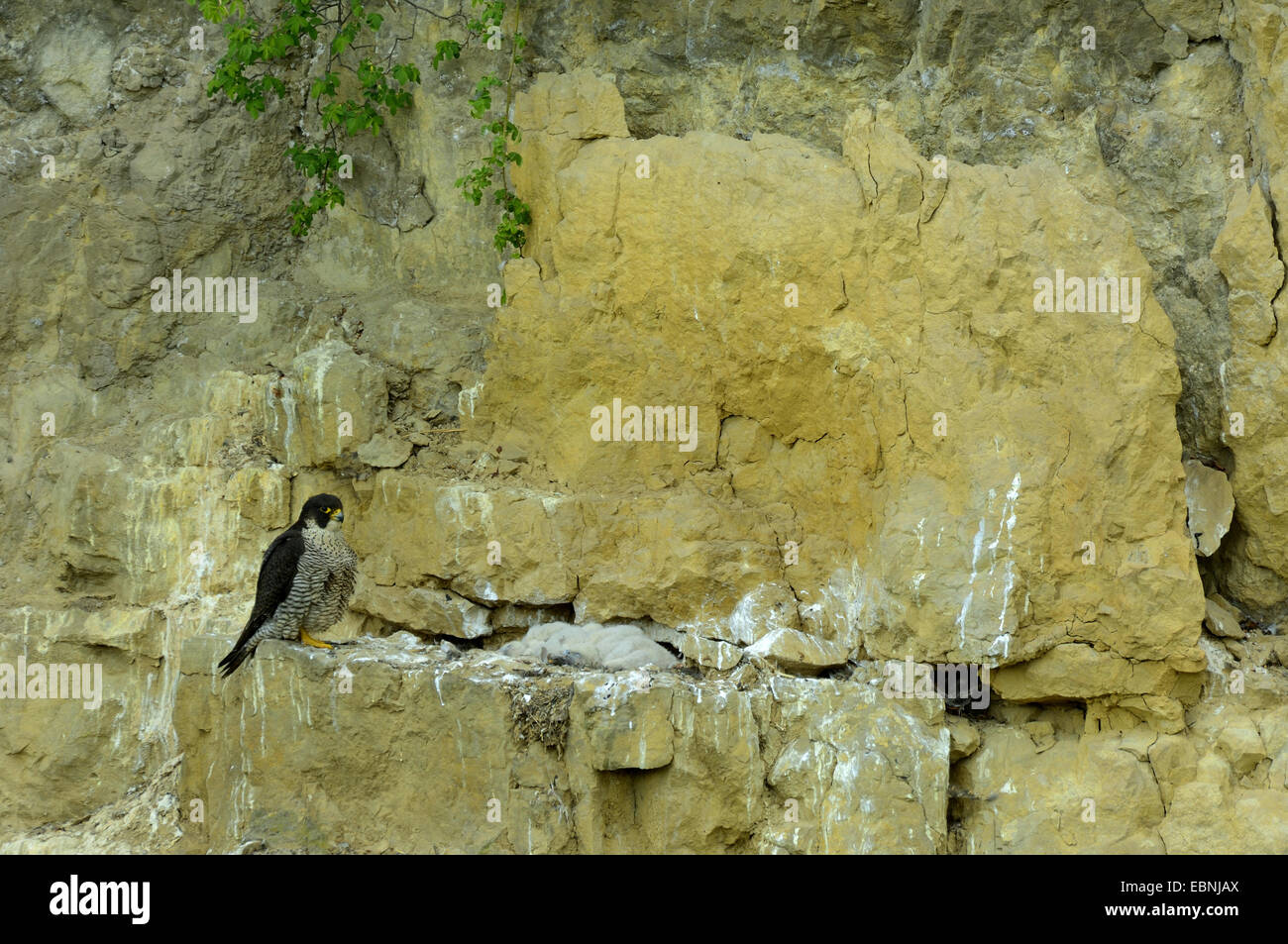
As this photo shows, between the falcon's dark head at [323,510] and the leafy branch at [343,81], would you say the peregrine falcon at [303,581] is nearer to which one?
the falcon's dark head at [323,510]

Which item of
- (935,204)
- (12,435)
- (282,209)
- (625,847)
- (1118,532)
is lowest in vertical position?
(625,847)

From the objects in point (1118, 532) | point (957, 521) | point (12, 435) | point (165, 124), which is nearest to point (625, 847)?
point (957, 521)

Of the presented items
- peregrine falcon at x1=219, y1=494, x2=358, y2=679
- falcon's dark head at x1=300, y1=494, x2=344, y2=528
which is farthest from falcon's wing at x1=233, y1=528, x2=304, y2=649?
falcon's dark head at x1=300, y1=494, x2=344, y2=528

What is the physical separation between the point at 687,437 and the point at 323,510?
213cm

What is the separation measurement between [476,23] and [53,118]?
310 centimetres

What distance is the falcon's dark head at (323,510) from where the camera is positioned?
24.6ft

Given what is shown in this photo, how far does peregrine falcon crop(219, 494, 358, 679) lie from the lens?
292 inches

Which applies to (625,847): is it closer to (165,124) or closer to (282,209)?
(282,209)

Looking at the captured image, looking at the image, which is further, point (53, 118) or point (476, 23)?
point (53, 118)

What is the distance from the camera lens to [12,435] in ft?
28.9

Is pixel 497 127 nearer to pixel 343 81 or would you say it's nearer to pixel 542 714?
pixel 343 81

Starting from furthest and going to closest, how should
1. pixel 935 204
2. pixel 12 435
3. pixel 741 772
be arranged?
1. pixel 12 435
2. pixel 935 204
3. pixel 741 772

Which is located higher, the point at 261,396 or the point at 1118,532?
the point at 261,396

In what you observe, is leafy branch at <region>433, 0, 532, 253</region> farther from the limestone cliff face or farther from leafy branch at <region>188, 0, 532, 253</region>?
the limestone cliff face
